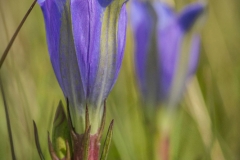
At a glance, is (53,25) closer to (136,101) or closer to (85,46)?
(85,46)

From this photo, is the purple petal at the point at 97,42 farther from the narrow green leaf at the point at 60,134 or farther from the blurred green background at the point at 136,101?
the blurred green background at the point at 136,101

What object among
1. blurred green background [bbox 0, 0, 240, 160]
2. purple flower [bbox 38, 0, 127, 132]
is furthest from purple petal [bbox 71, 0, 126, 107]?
blurred green background [bbox 0, 0, 240, 160]

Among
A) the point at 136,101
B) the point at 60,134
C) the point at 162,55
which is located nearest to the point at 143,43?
the point at 162,55

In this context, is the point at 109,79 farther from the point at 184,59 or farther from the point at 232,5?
the point at 232,5

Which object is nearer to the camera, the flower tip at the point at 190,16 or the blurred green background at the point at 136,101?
the flower tip at the point at 190,16

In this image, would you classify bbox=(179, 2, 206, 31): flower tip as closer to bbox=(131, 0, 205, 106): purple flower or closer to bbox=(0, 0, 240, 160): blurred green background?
bbox=(131, 0, 205, 106): purple flower

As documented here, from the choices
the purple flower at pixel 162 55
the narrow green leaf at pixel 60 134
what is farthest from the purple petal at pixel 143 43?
the narrow green leaf at pixel 60 134
